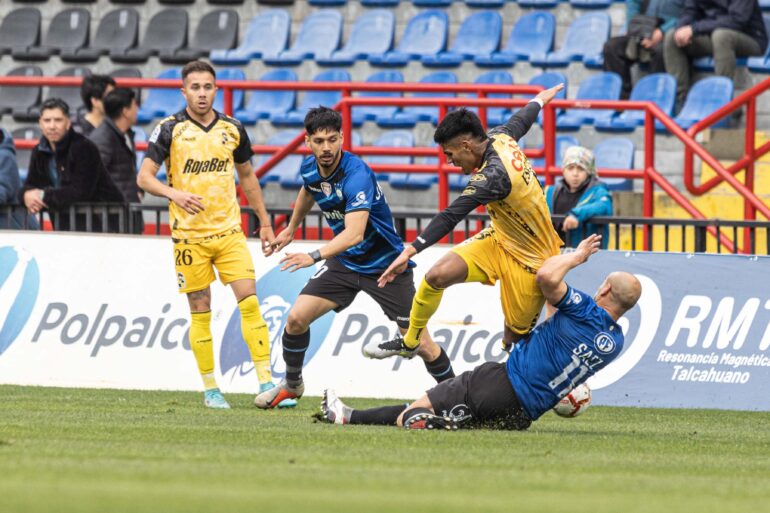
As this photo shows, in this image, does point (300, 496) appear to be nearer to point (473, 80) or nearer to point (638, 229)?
point (638, 229)

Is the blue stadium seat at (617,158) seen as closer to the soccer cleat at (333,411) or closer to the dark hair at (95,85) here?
the dark hair at (95,85)

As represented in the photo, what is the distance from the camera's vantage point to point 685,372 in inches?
494

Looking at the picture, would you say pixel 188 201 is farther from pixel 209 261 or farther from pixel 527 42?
pixel 527 42

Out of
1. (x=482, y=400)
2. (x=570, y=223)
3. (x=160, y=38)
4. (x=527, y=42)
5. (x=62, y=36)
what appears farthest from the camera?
(x=62, y=36)

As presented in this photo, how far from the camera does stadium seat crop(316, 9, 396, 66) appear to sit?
2091 cm

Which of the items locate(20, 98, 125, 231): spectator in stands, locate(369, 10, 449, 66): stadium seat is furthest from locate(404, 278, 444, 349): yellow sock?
locate(369, 10, 449, 66): stadium seat

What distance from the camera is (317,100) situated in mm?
20344

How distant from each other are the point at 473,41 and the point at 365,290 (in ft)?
33.5

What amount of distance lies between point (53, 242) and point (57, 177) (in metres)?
1.25

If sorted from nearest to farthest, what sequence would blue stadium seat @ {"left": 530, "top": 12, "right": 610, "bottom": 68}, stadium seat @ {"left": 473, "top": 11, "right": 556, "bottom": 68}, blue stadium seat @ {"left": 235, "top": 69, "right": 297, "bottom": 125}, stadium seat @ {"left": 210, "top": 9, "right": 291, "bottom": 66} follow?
blue stadium seat @ {"left": 530, "top": 12, "right": 610, "bottom": 68}, stadium seat @ {"left": 473, "top": 11, "right": 556, "bottom": 68}, blue stadium seat @ {"left": 235, "top": 69, "right": 297, "bottom": 125}, stadium seat @ {"left": 210, "top": 9, "right": 291, "bottom": 66}

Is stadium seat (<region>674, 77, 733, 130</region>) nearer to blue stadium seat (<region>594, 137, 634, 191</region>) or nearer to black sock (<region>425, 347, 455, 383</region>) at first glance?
blue stadium seat (<region>594, 137, 634, 191</region>)

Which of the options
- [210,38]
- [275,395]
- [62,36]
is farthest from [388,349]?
[62,36]

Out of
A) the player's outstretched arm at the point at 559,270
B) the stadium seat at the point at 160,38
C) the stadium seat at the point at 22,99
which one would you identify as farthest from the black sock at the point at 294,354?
the stadium seat at the point at 160,38

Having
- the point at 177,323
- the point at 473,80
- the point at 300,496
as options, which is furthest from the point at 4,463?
the point at 473,80
